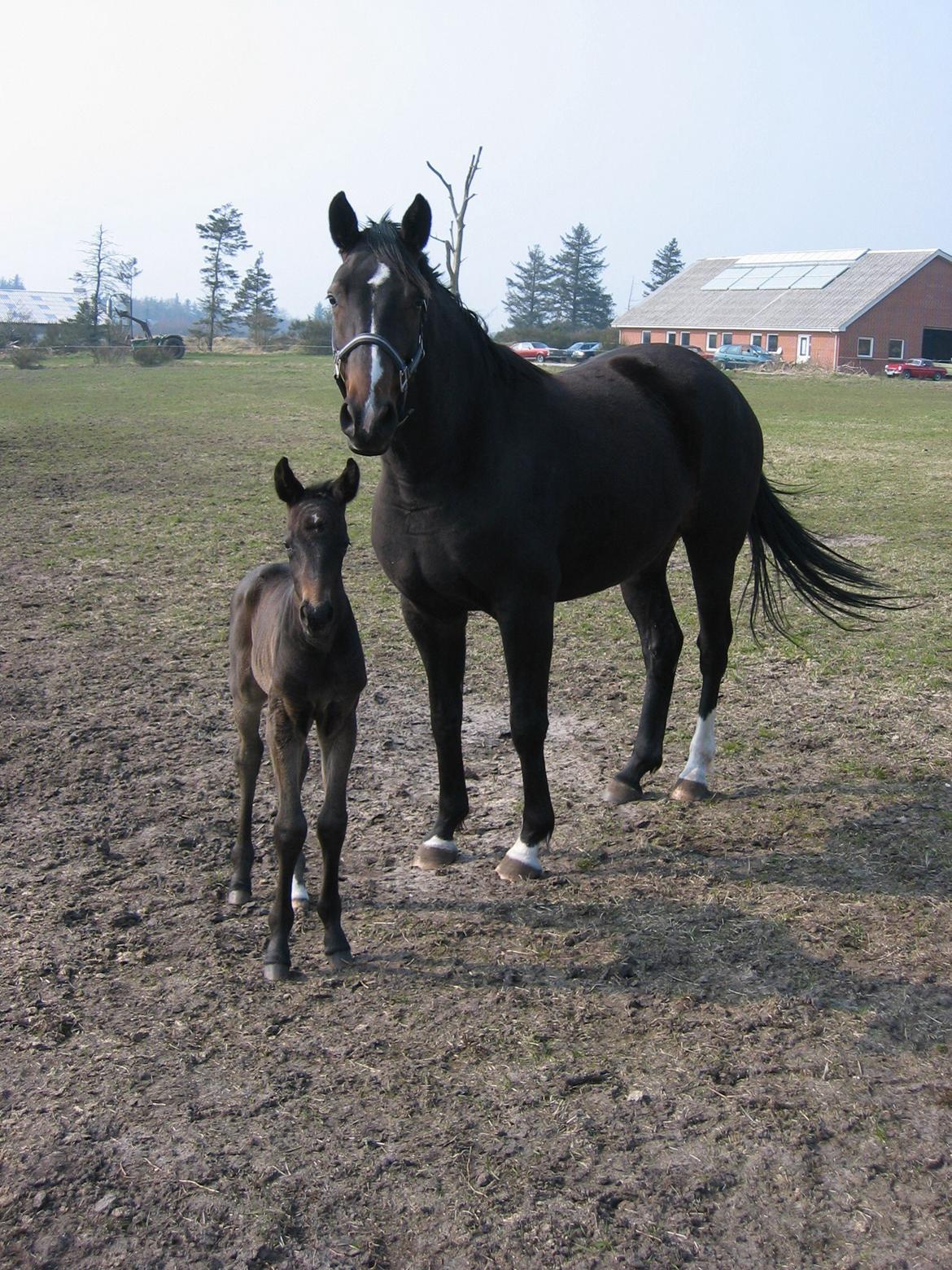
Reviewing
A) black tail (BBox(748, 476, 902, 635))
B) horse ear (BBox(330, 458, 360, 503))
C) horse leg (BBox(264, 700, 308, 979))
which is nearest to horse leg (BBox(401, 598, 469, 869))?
horse leg (BBox(264, 700, 308, 979))

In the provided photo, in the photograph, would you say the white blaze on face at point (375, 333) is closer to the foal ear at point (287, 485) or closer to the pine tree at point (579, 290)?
the foal ear at point (287, 485)

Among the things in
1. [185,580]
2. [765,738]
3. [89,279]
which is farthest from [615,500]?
[89,279]

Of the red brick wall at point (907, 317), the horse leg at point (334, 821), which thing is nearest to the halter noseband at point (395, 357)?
the horse leg at point (334, 821)

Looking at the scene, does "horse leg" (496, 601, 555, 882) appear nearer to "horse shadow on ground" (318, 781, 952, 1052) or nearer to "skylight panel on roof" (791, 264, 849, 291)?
"horse shadow on ground" (318, 781, 952, 1052)

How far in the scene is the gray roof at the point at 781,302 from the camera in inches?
2175

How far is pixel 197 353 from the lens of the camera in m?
56.6

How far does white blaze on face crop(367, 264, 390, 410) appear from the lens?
11.4 ft

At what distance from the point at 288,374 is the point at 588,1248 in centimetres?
3930

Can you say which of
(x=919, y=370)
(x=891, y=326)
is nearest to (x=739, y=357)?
(x=919, y=370)

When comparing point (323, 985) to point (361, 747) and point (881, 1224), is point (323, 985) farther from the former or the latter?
point (361, 747)

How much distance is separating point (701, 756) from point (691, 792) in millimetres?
182

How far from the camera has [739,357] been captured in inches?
2072

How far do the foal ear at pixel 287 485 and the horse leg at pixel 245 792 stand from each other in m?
1.00

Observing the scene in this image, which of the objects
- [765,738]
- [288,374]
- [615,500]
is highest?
[288,374]
